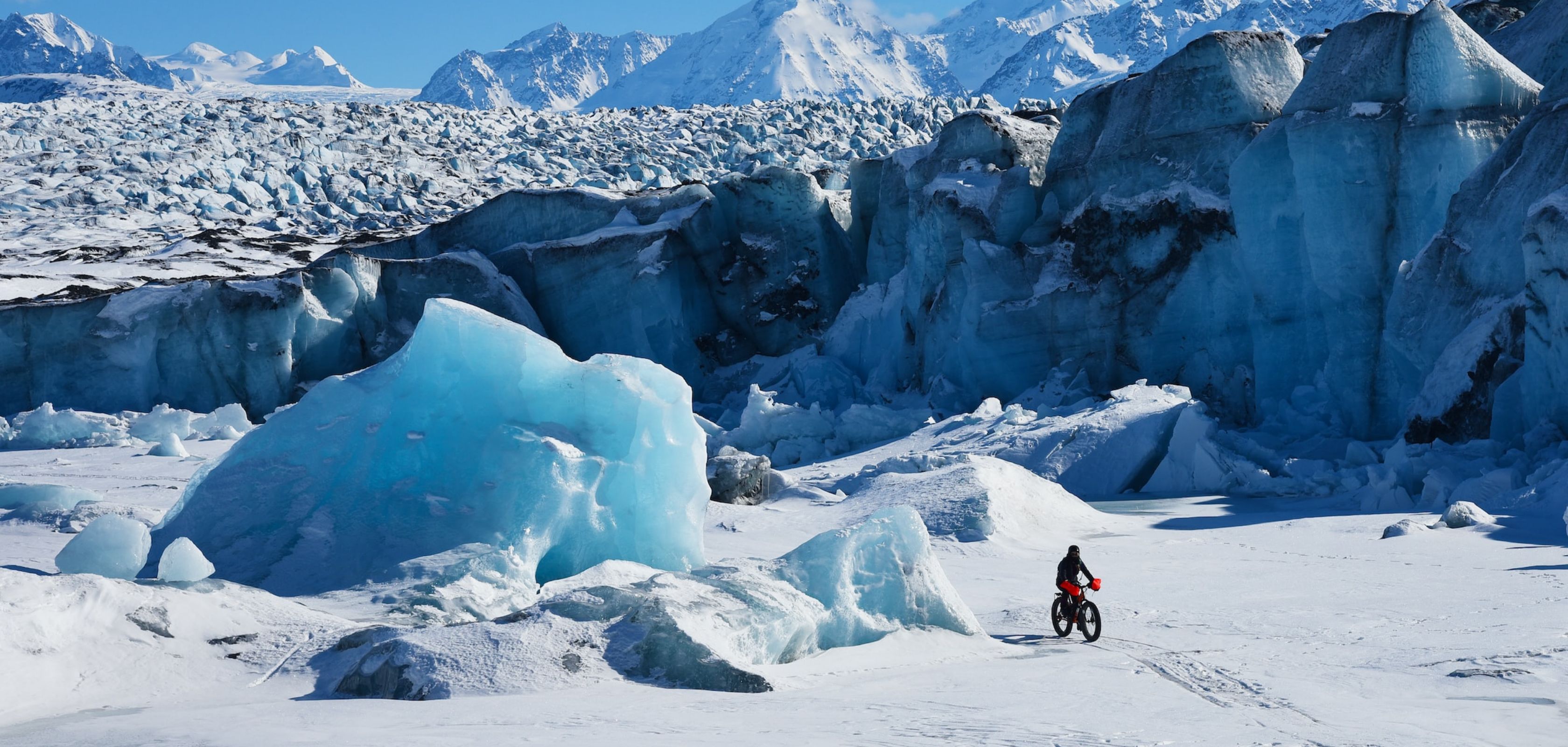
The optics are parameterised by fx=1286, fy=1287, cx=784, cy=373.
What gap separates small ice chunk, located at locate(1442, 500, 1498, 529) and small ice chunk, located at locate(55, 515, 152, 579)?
34.1 feet

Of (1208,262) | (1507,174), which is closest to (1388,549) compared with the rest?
(1507,174)

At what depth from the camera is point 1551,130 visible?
14.7 m

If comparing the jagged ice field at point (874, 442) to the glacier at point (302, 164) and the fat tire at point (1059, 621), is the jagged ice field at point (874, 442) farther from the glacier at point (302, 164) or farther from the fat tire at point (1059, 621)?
the glacier at point (302, 164)

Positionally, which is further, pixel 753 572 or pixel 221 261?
pixel 221 261

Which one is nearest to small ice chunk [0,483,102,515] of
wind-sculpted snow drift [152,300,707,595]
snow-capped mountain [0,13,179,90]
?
wind-sculpted snow drift [152,300,707,595]

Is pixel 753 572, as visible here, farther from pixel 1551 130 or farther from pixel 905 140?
pixel 905 140

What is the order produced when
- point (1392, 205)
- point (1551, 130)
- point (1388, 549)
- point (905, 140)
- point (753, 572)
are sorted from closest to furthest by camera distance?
point (753, 572), point (1388, 549), point (1551, 130), point (1392, 205), point (905, 140)

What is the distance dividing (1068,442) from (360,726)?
12.0 meters

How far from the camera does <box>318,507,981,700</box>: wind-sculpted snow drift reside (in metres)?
5.96

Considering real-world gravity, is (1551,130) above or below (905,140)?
below

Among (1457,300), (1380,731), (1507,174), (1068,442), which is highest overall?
(1507,174)

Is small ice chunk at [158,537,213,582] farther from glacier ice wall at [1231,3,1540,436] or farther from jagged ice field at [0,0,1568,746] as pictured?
glacier ice wall at [1231,3,1540,436]

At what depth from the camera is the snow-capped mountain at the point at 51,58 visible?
6166 inches

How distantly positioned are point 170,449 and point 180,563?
10.1 meters
